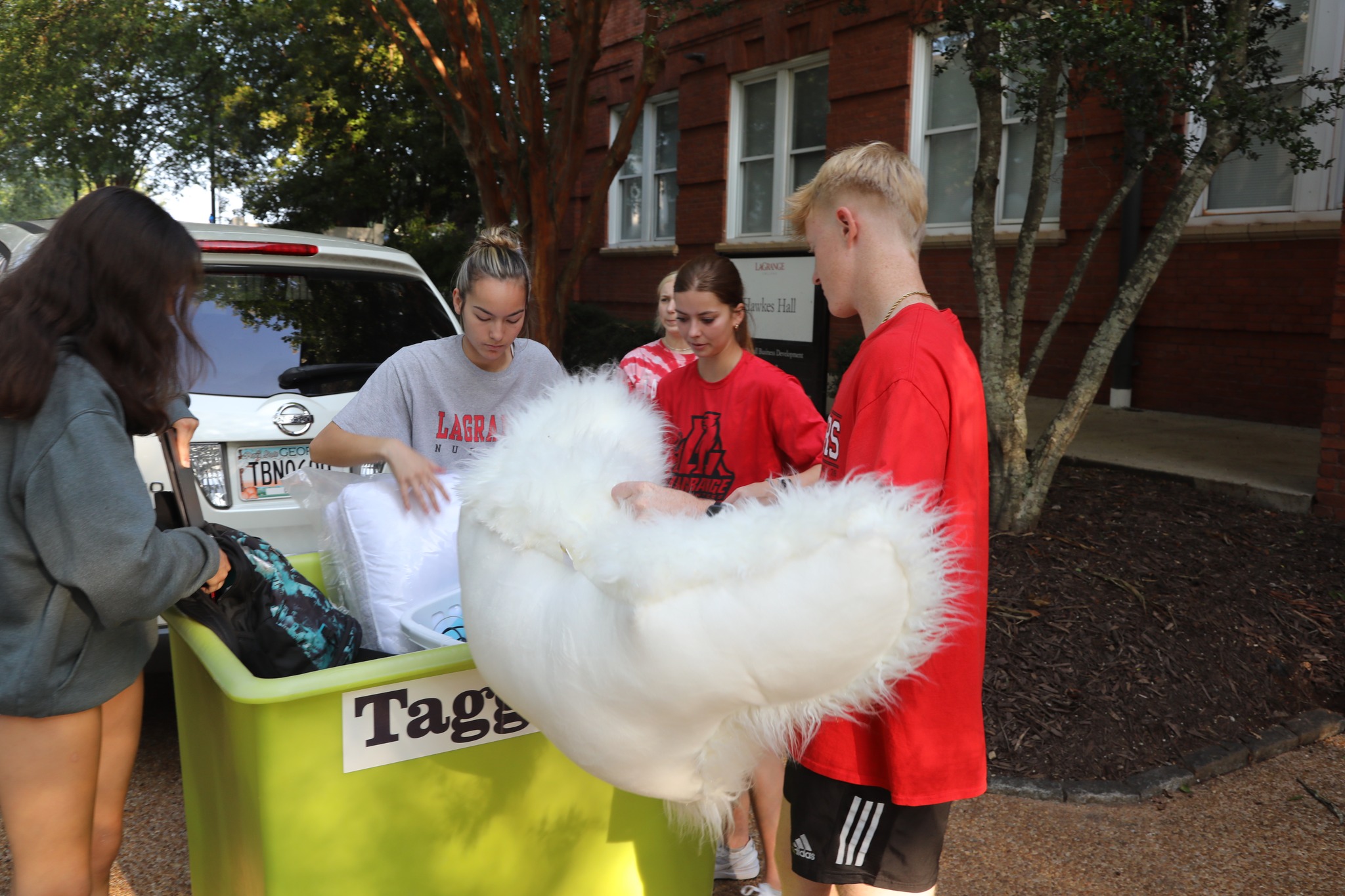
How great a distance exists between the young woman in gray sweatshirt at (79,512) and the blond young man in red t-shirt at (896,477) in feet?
2.94

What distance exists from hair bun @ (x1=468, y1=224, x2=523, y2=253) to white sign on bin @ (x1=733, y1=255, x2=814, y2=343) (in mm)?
2705

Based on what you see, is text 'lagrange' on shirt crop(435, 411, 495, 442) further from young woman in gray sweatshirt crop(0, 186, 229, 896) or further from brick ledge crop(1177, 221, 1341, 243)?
brick ledge crop(1177, 221, 1341, 243)

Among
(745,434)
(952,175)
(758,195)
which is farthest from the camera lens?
(758,195)

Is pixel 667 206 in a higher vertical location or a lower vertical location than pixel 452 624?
higher

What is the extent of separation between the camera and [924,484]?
4.99ft

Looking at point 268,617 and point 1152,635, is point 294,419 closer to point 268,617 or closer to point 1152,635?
point 268,617

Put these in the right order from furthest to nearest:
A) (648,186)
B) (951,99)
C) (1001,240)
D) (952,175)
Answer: (648,186) → (952,175) → (951,99) → (1001,240)

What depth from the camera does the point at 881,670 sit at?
1218 mm

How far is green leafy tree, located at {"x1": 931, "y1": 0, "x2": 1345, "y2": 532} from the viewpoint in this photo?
443cm

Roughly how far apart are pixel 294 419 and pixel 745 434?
1.84m

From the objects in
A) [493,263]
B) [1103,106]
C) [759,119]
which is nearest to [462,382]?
[493,263]

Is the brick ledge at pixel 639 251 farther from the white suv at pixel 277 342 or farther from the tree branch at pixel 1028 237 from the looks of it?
the white suv at pixel 277 342

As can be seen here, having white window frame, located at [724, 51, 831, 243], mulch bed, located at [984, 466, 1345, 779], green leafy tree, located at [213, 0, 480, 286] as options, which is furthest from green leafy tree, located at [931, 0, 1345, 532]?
green leafy tree, located at [213, 0, 480, 286]

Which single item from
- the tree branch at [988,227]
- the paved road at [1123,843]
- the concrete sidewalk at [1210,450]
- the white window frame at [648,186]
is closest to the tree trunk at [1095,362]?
the tree branch at [988,227]
